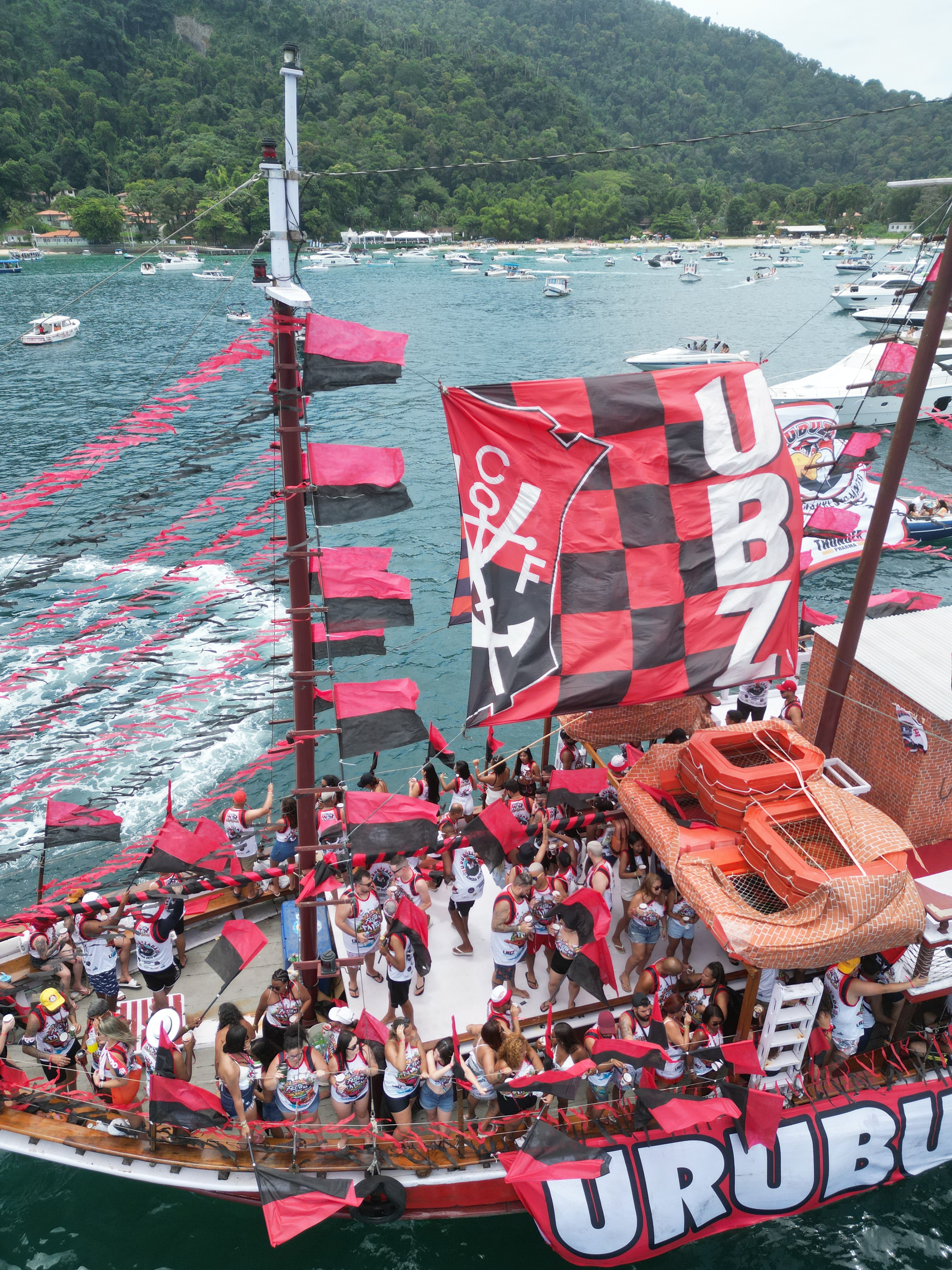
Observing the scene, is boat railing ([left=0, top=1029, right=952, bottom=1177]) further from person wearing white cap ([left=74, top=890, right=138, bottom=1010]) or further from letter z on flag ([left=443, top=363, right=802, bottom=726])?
letter z on flag ([left=443, top=363, right=802, bottom=726])

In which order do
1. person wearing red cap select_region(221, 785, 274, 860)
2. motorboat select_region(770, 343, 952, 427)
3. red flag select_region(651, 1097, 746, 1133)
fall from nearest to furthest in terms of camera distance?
red flag select_region(651, 1097, 746, 1133) → person wearing red cap select_region(221, 785, 274, 860) → motorboat select_region(770, 343, 952, 427)

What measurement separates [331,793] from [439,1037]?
3821 millimetres

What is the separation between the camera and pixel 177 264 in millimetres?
110562

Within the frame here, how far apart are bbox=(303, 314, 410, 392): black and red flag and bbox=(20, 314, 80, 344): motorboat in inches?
2516

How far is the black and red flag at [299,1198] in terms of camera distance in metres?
8.21

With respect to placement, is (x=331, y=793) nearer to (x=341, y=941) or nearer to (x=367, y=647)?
(x=341, y=941)

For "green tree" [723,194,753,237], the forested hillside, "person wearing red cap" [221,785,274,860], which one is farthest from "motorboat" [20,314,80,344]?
"green tree" [723,194,753,237]

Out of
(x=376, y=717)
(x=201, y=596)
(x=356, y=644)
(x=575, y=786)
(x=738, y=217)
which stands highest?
(x=738, y=217)

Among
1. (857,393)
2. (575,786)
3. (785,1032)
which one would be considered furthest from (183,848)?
(857,393)

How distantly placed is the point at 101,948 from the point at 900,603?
18.1m

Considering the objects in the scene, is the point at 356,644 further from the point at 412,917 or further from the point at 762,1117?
the point at 762,1117

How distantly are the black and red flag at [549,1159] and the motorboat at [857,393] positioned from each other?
122 ft

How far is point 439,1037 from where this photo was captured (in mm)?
10039

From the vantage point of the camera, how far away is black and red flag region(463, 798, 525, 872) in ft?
35.3
